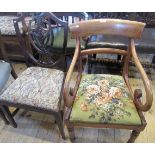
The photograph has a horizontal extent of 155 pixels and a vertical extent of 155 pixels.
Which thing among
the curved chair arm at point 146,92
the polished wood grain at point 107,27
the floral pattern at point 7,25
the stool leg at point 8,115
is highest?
the polished wood grain at point 107,27

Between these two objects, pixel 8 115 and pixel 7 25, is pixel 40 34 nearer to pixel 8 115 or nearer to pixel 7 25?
pixel 8 115

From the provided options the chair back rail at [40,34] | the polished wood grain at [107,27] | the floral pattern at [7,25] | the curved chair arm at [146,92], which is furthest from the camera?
the floral pattern at [7,25]

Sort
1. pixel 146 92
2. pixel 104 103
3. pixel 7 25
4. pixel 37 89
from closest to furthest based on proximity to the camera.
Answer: pixel 146 92, pixel 104 103, pixel 37 89, pixel 7 25

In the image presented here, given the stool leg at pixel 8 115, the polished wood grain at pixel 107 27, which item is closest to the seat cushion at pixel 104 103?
the polished wood grain at pixel 107 27

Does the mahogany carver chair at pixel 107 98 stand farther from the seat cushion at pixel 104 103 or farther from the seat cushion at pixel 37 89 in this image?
the seat cushion at pixel 37 89

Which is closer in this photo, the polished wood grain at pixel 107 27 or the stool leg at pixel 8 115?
the polished wood grain at pixel 107 27

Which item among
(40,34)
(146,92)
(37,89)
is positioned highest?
(40,34)

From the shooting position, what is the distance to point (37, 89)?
1267 millimetres

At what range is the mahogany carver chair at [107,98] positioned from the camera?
1.02m

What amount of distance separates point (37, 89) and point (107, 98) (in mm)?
506

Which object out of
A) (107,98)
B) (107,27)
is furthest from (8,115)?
(107,27)

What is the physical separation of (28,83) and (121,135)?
85 centimetres
